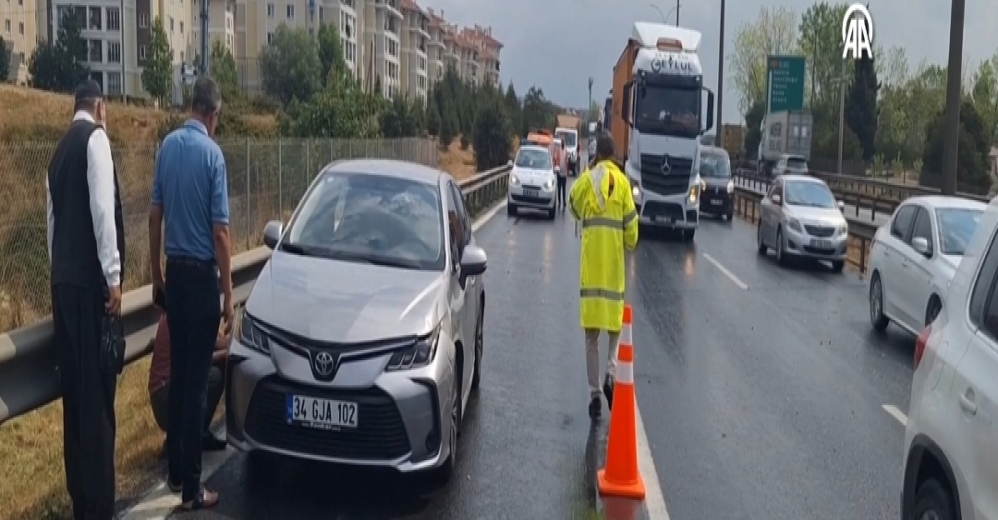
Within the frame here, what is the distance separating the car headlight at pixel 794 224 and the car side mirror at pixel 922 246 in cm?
895

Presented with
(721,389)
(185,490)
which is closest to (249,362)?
(185,490)

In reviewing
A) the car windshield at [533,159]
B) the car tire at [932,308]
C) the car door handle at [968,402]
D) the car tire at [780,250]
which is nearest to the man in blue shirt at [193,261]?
the car door handle at [968,402]

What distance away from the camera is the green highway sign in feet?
193

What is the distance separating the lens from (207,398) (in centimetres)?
685

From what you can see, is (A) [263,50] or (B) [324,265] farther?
(A) [263,50]

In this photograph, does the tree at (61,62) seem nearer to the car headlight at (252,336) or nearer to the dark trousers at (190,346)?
the car headlight at (252,336)

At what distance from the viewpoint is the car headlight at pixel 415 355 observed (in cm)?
653

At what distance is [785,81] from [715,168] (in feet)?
87.3

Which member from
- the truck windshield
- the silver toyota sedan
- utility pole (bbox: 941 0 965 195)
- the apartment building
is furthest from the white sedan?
the apartment building

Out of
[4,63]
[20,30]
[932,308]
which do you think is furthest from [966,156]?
[20,30]

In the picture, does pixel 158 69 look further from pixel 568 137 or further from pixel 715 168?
pixel 715 168

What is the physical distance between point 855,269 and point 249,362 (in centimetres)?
1843

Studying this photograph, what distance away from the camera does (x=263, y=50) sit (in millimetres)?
104000

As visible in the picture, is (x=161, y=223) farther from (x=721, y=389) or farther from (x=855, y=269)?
(x=855, y=269)
